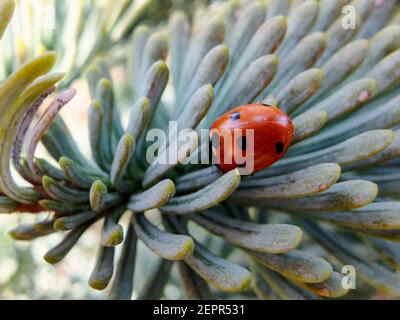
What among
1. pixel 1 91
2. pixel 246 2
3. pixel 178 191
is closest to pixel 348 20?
pixel 246 2

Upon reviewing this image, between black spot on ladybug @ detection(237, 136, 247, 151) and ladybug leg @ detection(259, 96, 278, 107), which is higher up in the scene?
ladybug leg @ detection(259, 96, 278, 107)

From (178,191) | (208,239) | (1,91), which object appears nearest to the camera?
(1,91)

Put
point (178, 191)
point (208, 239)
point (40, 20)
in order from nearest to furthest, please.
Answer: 1. point (178, 191)
2. point (40, 20)
3. point (208, 239)

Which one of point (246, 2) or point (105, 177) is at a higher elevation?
point (246, 2)

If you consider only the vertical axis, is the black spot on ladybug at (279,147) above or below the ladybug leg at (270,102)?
below

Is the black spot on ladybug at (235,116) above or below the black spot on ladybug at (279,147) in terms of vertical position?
above
